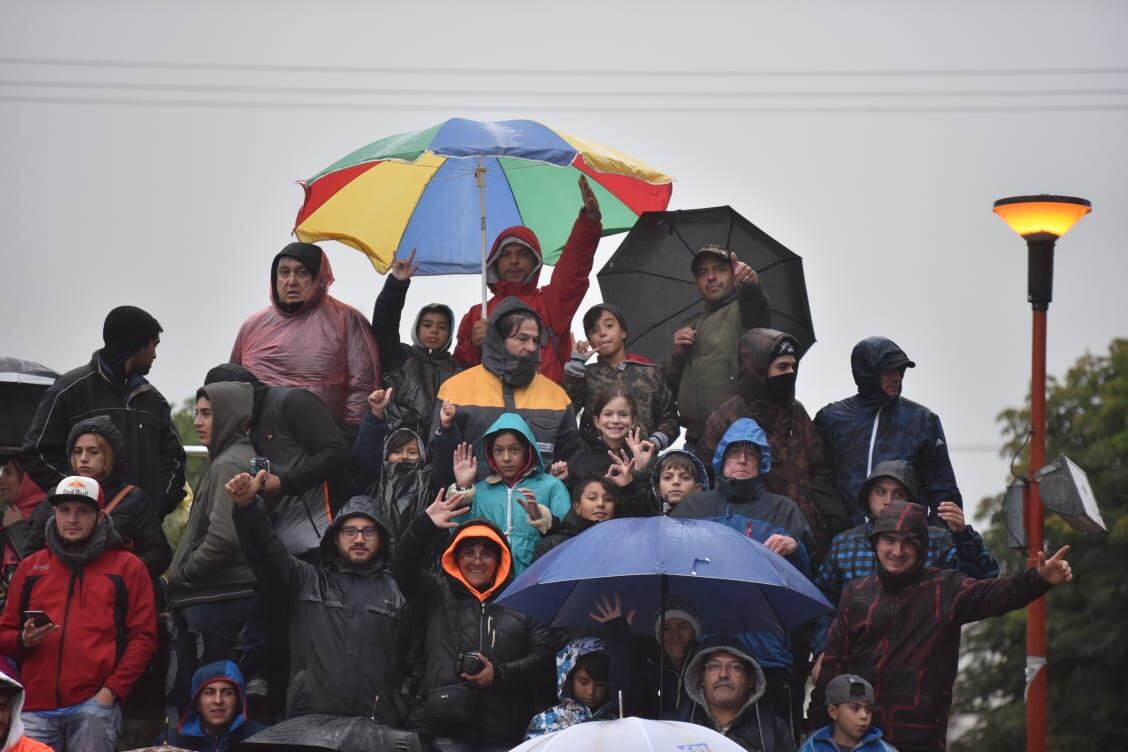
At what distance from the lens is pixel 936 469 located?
11.7m

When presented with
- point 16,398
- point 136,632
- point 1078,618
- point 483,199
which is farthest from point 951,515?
point 1078,618

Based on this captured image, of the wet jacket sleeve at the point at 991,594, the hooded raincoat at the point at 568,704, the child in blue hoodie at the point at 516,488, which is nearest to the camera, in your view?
the wet jacket sleeve at the point at 991,594

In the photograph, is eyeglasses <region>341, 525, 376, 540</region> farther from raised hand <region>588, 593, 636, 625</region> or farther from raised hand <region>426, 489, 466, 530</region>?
raised hand <region>588, 593, 636, 625</region>

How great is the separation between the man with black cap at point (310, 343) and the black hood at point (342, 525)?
1.64m

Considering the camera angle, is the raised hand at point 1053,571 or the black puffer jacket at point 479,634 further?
the black puffer jacket at point 479,634

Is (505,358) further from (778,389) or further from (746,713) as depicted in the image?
(746,713)

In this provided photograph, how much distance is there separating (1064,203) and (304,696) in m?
7.17

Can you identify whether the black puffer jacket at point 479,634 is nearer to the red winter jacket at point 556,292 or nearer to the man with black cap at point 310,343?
the man with black cap at point 310,343

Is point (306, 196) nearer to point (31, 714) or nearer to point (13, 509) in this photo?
point (13, 509)

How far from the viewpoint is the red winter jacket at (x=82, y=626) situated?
10383mm

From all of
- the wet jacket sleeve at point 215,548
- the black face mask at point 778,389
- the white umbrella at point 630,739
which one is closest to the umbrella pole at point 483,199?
the black face mask at point 778,389

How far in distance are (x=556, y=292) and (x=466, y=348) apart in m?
0.71

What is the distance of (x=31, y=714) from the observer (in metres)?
10.3

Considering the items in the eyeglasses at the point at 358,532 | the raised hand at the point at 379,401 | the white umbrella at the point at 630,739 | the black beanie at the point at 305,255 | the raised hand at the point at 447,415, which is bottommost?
the white umbrella at the point at 630,739
